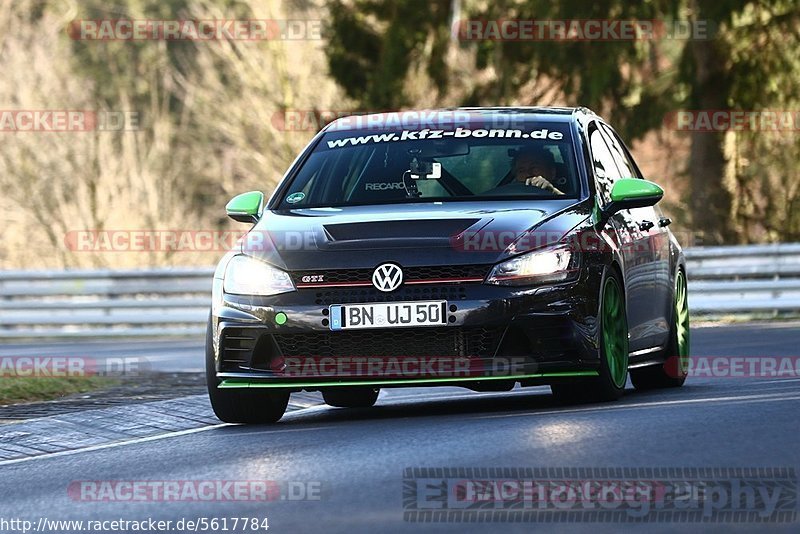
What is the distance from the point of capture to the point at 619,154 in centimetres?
1221

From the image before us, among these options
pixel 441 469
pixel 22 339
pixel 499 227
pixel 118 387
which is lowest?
pixel 22 339

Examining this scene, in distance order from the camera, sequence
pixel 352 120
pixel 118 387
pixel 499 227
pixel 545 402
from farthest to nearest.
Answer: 1. pixel 118 387
2. pixel 352 120
3. pixel 545 402
4. pixel 499 227

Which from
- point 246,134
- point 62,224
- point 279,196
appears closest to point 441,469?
point 279,196

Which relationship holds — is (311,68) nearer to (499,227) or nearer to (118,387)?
(118,387)

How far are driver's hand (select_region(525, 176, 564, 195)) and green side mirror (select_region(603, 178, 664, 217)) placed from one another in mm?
296

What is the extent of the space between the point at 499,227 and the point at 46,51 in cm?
3556

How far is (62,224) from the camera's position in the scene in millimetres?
38594

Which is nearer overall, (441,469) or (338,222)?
(441,469)

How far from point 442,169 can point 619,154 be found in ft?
6.57
